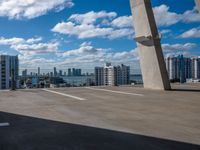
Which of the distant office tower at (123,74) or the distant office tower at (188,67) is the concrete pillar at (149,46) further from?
the distant office tower at (188,67)

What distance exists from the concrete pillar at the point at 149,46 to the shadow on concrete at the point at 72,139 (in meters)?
10.6

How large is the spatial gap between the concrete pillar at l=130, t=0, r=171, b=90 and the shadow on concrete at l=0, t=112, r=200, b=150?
10.6 metres

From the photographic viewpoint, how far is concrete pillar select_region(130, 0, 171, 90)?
50.4 feet

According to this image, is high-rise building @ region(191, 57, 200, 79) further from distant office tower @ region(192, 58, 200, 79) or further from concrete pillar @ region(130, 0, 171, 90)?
concrete pillar @ region(130, 0, 171, 90)

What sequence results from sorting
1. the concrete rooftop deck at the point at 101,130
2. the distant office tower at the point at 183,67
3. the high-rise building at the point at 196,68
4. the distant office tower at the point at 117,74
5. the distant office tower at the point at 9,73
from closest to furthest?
the concrete rooftop deck at the point at 101,130 → the distant office tower at the point at 9,73 → the distant office tower at the point at 117,74 → the high-rise building at the point at 196,68 → the distant office tower at the point at 183,67

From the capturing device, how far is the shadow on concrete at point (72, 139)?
4082 mm

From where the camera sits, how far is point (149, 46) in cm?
1573

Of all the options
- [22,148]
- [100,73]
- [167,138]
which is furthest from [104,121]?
[100,73]

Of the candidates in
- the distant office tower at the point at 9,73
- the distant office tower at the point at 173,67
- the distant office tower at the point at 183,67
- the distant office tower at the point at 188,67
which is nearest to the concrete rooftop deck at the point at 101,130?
the distant office tower at the point at 9,73

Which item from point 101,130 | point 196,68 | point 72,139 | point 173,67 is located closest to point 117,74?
point 173,67

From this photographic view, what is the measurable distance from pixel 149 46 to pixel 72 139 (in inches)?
474

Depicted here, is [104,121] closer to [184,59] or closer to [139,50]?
[139,50]

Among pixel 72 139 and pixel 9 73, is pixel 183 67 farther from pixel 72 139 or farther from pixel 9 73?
pixel 72 139

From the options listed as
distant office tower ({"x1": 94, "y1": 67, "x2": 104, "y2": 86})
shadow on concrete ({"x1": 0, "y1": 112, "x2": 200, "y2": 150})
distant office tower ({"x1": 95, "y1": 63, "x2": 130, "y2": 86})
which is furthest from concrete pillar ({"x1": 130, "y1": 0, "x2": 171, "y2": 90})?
distant office tower ({"x1": 94, "y1": 67, "x2": 104, "y2": 86})
